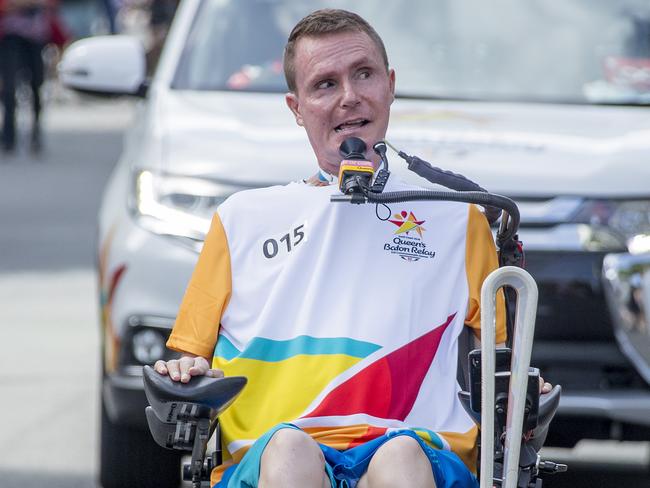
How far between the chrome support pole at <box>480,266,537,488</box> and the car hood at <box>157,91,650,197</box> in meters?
2.16

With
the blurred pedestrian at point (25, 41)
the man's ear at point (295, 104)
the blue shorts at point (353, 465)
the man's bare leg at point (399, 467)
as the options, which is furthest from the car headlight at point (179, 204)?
the blurred pedestrian at point (25, 41)

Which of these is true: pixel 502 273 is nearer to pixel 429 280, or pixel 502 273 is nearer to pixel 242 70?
pixel 429 280

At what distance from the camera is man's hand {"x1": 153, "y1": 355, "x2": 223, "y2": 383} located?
331 centimetres

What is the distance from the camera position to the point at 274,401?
3.48 meters

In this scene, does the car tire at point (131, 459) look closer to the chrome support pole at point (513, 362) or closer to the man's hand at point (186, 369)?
the man's hand at point (186, 369)

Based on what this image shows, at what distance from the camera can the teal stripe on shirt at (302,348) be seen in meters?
3.49

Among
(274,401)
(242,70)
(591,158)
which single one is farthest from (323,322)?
(242,70)

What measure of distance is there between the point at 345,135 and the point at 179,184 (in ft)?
6.00

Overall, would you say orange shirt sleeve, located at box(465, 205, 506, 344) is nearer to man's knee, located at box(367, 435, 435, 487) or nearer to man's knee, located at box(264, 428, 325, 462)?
man's knee, located at box(367, 435, 435, 487)

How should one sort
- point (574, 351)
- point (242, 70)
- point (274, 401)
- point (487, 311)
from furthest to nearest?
1. point (242, 70)
2. point (574, 351)
3. point (274, 401)
4. point (487, 311)

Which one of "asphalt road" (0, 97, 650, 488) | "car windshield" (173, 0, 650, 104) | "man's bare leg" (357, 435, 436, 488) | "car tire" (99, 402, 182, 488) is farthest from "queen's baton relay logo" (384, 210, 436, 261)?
"asphalt road" (0, 97, 650, 488)

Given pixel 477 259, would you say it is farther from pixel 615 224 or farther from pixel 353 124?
pixel 615 224

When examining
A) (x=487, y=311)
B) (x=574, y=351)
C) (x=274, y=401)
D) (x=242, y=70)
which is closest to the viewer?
(x=487, y=311)

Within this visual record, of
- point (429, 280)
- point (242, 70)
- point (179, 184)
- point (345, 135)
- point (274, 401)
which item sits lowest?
point (274, 401)
